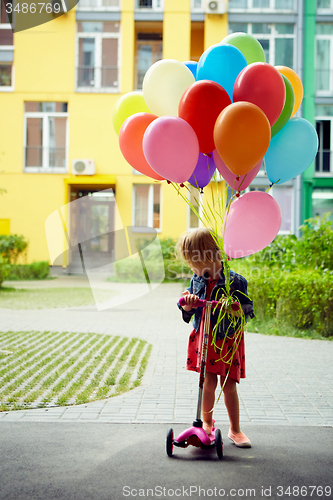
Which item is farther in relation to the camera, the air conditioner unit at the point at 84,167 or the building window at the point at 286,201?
the building window at the point at 286,201

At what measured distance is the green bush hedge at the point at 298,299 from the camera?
23.3 ft

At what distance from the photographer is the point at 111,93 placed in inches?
753

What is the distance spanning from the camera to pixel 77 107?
63.0ft

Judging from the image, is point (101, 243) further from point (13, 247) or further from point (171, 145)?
point (171, 145)

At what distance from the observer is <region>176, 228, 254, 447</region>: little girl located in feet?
9.97

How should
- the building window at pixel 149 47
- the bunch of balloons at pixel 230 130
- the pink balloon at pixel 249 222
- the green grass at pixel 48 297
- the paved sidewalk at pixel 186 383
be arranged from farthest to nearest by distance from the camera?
1. the building window at pixel 149 47
2. the green grass at pixel 48 297
3. the paved sidewalk at pixel 186 383
4. the pink balloon at pixel 249 222
5. the bunch of balloons at pixel 230 130

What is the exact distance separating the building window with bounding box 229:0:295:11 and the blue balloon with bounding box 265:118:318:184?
1811 cm

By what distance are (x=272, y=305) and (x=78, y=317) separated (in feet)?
12.2

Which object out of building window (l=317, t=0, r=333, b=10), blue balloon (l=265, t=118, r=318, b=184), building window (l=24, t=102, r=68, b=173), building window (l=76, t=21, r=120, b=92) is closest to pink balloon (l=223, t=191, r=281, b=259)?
blue balloon (l=265, t=118, r=318, b=184)

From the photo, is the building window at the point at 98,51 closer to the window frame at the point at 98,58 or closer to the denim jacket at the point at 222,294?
the window frame at the point at 98,58

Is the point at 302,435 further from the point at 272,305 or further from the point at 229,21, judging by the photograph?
the point at 229,21

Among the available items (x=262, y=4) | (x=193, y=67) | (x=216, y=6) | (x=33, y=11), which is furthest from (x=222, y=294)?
(x=33, y=11)

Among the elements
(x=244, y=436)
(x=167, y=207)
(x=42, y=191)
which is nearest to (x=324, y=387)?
(x=244, y=436)

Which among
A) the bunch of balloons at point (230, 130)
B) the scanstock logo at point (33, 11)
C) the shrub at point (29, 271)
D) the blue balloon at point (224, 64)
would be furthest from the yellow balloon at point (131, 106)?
the scanstock logo at point (33, 11)
